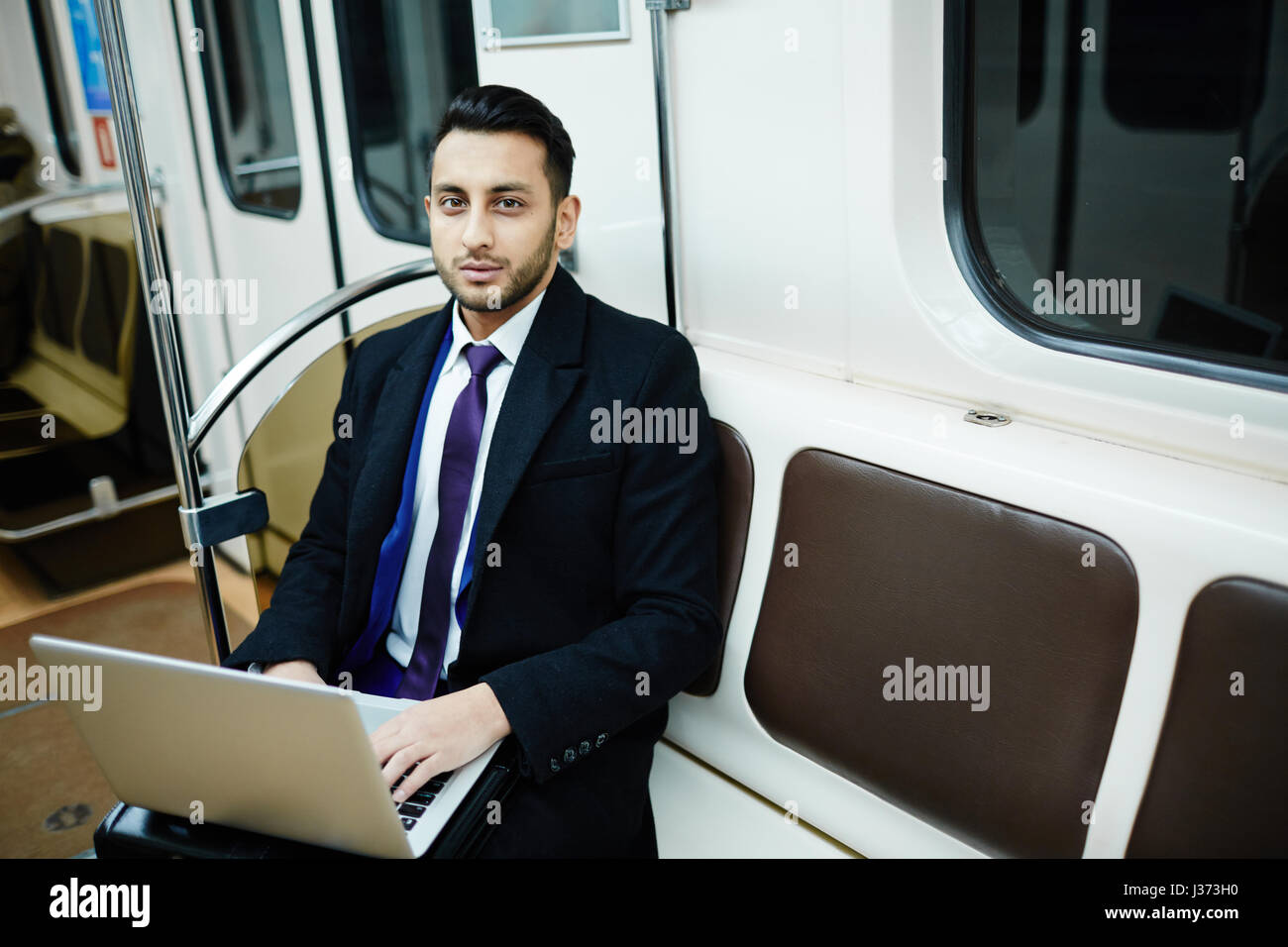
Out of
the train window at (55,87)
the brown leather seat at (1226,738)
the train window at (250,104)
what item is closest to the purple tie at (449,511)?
the brown leather seat at (1226,738)

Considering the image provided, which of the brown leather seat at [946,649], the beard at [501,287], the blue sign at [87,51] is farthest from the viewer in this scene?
the blue sign at [87,51]

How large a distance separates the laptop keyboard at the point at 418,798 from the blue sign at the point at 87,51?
13.0ft

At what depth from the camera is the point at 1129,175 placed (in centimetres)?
254

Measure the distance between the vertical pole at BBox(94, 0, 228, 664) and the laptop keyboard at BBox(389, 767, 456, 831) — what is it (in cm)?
75

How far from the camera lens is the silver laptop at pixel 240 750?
3.69ft

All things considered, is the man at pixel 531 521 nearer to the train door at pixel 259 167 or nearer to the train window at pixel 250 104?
the train door at pixel 259 167

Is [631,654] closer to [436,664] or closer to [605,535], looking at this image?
[605,535]

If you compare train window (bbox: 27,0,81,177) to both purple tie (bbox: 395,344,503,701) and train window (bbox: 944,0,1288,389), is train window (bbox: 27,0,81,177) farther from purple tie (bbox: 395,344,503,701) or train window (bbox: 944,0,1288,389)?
train window (bbox: 944,0,1288,389)

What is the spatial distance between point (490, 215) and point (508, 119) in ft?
0.47

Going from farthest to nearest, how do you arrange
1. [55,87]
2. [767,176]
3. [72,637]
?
[55,87] → [72,637] → [767,176]

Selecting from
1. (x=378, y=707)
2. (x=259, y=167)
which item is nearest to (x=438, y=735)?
(x=378, y=707)

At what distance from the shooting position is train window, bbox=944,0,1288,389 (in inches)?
59.4

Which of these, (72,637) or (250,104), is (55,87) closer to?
(250,104)

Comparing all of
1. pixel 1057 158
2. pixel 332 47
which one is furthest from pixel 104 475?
pixel 1057 158
